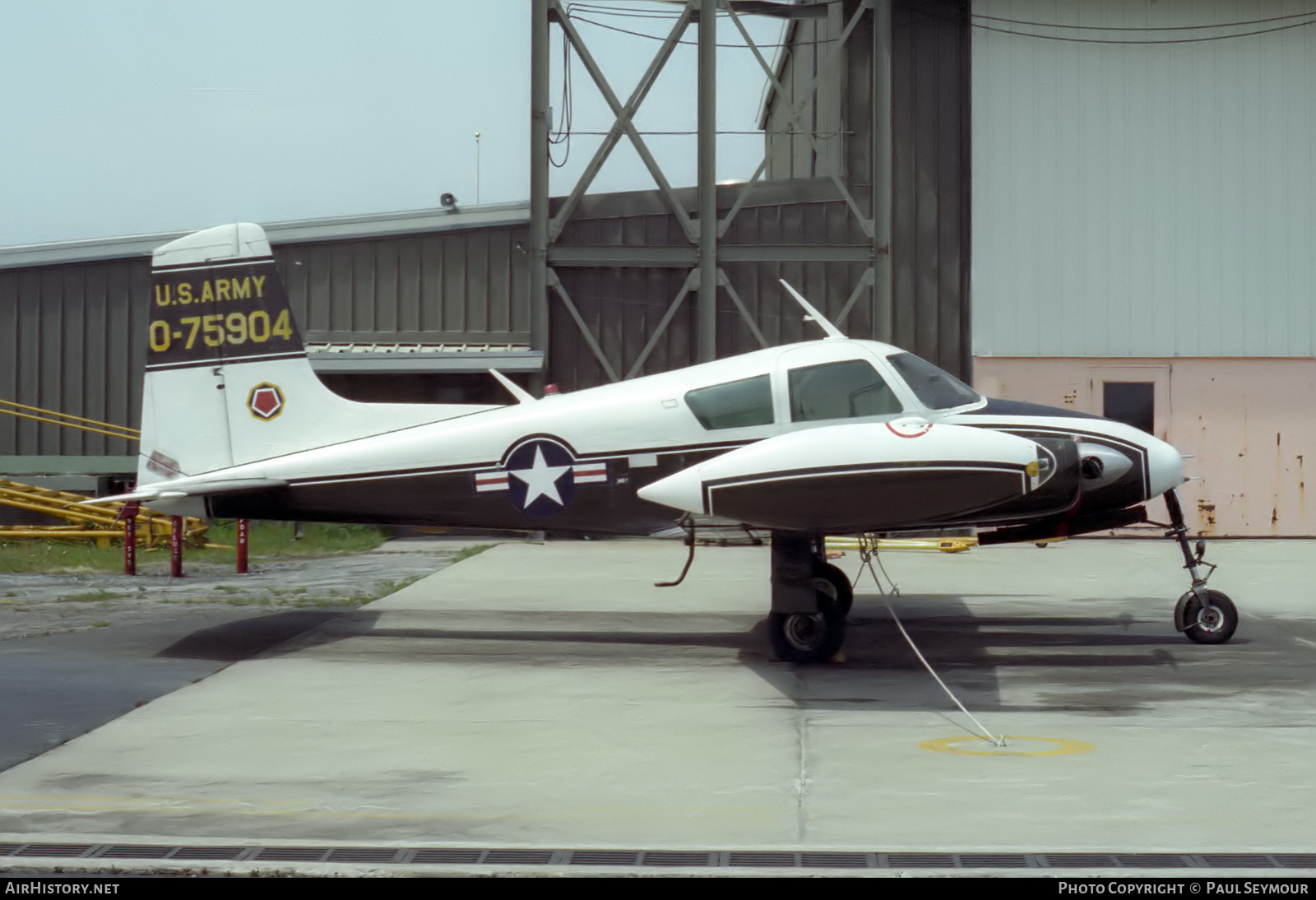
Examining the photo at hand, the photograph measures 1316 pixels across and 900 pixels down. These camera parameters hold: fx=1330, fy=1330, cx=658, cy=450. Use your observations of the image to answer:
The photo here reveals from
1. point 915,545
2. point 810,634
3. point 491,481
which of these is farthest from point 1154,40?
point 491,481

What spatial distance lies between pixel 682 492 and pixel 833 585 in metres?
2.37

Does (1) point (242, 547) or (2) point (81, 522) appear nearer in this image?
(1) point (242, 547)

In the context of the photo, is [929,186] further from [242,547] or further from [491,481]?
[491,481]

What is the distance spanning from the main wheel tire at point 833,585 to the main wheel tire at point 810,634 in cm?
8

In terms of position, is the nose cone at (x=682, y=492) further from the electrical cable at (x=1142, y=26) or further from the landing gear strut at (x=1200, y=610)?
the electrical cable at (x=1142, y=26)

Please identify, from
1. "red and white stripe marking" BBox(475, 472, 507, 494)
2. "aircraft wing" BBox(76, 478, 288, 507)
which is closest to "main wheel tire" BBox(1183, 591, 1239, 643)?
"red and white stripe marking" BBox(475, 472, 507, 494)

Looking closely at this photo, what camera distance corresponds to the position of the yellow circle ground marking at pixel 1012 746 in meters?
6.88

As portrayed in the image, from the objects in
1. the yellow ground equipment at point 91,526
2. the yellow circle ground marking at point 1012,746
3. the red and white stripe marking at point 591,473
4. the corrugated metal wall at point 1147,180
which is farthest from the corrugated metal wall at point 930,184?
the yellow circle ground marking at point 1012,746

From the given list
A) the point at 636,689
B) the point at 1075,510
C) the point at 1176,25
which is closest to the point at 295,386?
the point at 636,689

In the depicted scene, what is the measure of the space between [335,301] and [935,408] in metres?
13.9

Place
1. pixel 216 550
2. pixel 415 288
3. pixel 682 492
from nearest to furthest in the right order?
pixel 682 492
pixel 216 550
pixel 415 288

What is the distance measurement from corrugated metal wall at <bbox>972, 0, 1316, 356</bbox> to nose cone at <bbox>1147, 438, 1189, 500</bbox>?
1178 cm

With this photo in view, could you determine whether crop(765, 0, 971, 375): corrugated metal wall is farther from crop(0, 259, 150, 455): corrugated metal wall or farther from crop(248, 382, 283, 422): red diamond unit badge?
crop(248, 382, 283, 422): red diamond unit badge

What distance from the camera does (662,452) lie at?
33.8 ft
